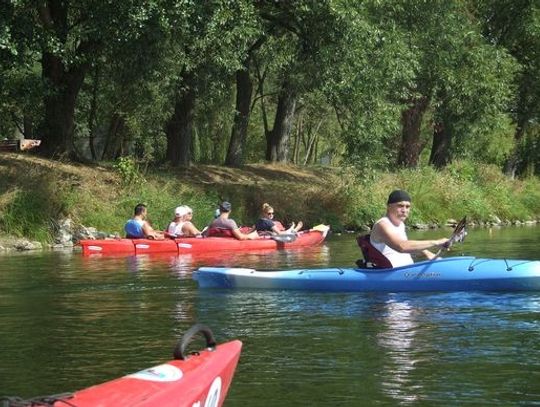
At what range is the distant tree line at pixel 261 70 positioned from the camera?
17.5 metres

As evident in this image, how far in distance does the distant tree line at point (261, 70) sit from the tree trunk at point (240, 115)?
0.05 m

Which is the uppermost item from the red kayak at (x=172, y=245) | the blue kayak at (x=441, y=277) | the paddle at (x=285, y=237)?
the paddle at (x=285, y=237)

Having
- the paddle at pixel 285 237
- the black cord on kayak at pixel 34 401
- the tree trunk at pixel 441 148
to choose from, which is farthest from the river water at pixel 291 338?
the tree trunk at pixel 441 148

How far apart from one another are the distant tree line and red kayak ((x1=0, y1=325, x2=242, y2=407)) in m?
11.7

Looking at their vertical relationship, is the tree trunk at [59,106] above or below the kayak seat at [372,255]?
above

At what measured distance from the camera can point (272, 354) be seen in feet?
23.9

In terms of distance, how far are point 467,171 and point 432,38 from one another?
260 inches

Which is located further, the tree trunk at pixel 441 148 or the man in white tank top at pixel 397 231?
the tree trunk at pixel 441 148

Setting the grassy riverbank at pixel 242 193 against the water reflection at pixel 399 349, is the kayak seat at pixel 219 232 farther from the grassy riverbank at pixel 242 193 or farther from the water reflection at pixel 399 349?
the water reflection at pixel 399 349

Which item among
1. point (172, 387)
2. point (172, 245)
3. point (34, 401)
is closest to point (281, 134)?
point (172, 245)

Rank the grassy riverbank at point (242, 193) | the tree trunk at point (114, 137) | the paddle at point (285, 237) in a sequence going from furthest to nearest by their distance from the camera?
the tree trunk at point (114, 137)
the grassy riverbank at point (242, 193)
the paddle at point (285, 237)

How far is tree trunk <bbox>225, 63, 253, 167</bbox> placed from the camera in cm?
2753

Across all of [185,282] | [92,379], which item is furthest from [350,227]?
[92,379]

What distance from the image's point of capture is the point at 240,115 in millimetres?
27828
